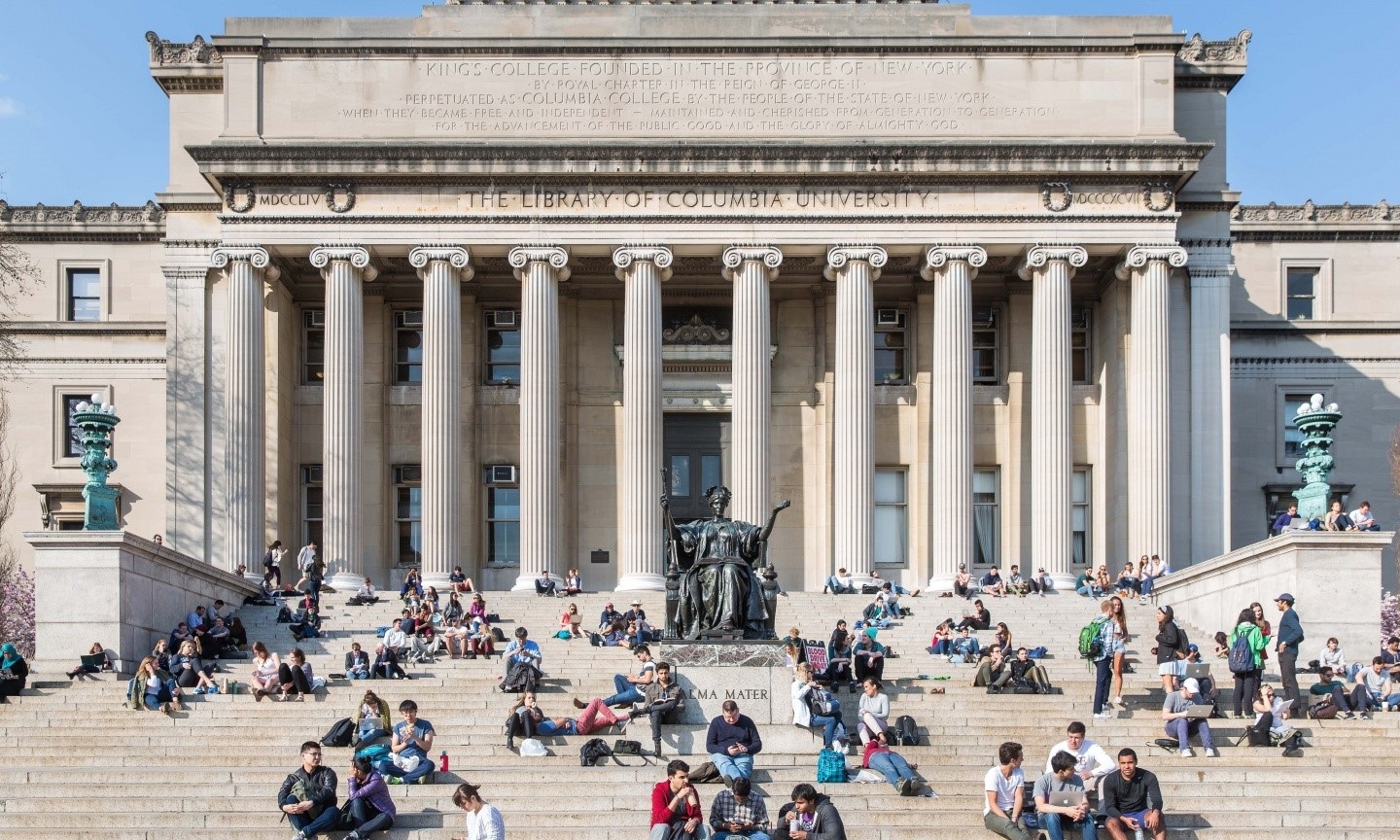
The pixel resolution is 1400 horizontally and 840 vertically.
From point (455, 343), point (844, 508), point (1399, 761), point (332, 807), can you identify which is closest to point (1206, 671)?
point (1399, 761)

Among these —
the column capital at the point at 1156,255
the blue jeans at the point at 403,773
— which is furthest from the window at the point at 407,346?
the blue jeans at the point at 403,773

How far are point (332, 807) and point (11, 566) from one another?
34.4 meters

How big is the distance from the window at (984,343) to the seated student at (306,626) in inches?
816

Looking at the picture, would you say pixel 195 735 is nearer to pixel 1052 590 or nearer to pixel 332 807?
pixel 332 807

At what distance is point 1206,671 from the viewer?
3150 cm

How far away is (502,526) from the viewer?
52469mm

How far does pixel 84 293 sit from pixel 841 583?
2634 centimetres

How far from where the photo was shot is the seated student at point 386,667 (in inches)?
1371

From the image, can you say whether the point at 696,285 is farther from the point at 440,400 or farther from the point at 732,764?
the point at 732,764

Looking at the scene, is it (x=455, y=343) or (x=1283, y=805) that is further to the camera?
(x=455, y=343)

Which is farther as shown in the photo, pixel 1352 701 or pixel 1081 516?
pixel 1081 516

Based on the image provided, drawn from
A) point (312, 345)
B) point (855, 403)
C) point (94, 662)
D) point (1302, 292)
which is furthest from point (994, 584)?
point (94, 662)

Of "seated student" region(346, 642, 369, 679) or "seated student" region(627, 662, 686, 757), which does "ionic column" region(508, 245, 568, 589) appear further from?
"seated student" region(627, 662, 686, 757)

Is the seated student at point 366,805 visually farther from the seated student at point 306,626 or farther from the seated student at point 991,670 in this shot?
the seated student at point 306,626
